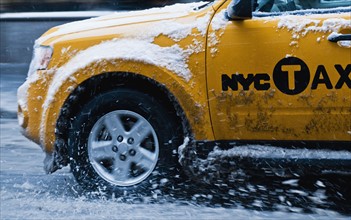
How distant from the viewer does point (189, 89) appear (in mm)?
5137

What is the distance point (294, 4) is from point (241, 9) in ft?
1.45

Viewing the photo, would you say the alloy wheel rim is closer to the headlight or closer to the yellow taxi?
the yellow taxi

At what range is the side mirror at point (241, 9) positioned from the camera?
5023 mm

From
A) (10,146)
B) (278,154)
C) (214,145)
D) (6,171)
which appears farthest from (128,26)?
(10,146)

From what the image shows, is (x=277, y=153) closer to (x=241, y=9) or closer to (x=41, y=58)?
(x=241, y=9)

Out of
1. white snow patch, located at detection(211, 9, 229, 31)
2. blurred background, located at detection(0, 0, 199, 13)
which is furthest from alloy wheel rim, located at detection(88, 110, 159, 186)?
blurred background, located at detection(0, 0, 199, 13)

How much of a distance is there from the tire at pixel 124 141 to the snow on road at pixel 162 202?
5.6 inches

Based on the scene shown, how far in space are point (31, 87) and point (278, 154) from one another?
187 centimetres

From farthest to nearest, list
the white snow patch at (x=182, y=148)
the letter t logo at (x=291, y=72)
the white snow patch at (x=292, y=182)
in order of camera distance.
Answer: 1. the white snow patch at (x=292, y=182)
2. the white snow patch at (x=182, y=148)
3. the letter t logo at (x=291, y=72)

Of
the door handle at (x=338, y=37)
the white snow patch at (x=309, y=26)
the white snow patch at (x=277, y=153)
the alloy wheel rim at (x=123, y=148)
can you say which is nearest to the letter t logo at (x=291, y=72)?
the white snow patch at (x=309, y=26)

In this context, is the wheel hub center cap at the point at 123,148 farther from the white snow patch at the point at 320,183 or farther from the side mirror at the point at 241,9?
the white snow patch at the point at 320,183

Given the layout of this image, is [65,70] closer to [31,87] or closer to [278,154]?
[31,87]

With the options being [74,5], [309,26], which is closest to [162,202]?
[309,26]

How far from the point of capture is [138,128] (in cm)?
539
